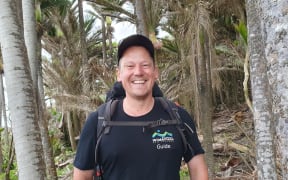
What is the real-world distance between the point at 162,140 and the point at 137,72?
0.41m

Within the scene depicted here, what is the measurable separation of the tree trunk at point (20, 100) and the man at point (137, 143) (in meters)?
3.07

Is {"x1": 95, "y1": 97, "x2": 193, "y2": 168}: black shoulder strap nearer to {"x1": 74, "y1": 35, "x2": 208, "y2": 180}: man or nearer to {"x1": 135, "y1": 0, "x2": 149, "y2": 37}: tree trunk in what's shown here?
{"x1": 74, "y1": 35, "x2": 208, "y2": 180}: man

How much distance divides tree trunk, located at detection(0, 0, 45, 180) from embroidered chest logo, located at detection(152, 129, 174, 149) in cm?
332

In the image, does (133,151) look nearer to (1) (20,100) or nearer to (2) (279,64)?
(2) (279,64)

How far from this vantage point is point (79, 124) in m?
19.2

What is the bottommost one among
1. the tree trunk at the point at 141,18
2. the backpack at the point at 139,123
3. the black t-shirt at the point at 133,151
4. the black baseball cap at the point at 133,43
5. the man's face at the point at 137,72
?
the black t-shirt at the point at 133,151

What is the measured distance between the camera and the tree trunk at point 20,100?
5.09 meters

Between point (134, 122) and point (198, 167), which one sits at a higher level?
point (134, 122)

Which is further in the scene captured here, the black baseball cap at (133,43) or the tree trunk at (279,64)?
the black baseball cap at (133,43)

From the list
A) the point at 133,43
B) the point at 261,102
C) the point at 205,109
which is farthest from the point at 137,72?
the point at 205,109

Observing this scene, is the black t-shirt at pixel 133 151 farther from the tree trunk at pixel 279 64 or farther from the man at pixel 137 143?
the tree trunk at pixel 279 64

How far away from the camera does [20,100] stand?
508 cm

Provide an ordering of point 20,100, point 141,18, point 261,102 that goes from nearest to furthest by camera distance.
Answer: point 261,102 → point 20,100 → point 141,18

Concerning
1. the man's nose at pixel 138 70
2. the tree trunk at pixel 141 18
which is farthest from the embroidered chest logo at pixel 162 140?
the tree trunk at pixel 141 18
